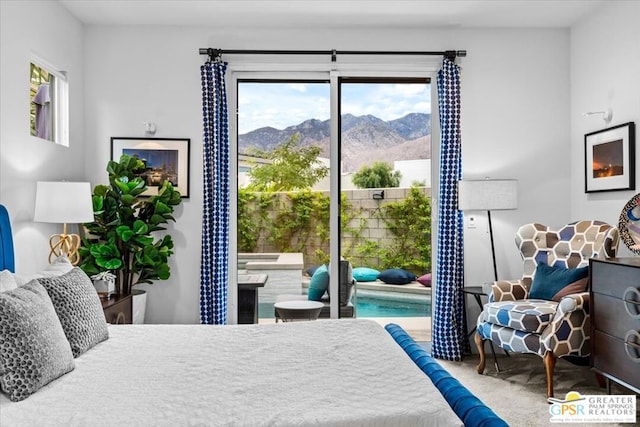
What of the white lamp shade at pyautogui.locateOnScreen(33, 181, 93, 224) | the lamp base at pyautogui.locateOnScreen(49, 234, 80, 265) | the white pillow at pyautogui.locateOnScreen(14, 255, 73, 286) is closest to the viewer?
the white pillow at pyautogui.locateOnScreen(14, 255, 73, 286)

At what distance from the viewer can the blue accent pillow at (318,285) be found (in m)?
4.74

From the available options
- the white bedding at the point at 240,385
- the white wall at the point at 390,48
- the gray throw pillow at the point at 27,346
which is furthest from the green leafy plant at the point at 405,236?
the gray throw pillow at the point at 27,346

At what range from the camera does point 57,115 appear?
4242mm

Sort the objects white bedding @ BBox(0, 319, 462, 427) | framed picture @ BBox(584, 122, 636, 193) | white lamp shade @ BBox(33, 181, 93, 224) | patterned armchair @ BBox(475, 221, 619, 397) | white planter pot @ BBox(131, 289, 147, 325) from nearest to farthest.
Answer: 1. white bedding @ BBox(0, 319, 462, 427)
2. white lamp shade @ BBox(33, 181, 93, 224)
3. patterned armchair @ BBox(475, 221, 619, 397)
4. framed picture @ BBox(584, 122, 636, 193)
5. white planter pot @ BBox(131, 289, 147, 325)

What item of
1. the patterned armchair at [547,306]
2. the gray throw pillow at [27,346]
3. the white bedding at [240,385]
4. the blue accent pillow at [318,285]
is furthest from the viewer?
the blue accent pillow at [318,285]

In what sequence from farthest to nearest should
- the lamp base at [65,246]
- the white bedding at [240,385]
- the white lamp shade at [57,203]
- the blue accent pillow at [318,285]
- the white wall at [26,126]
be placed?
1. the blue accent pillow at [318,285]
2. the lamp base at [65,246]
3. the white lamp shade at [57,203]
4. the white wall at [26,126]
5. the white bedding at [240,385]

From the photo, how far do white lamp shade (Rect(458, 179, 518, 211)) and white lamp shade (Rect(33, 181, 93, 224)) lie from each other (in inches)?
114

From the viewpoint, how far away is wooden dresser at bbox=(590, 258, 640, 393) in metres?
3.06

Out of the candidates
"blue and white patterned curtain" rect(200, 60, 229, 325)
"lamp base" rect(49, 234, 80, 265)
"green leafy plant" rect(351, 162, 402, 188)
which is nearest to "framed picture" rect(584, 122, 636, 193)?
"green leafy plant" rect(351, 162, 402, 188)

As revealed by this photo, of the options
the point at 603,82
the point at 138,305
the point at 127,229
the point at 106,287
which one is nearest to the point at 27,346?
the point at 127,229

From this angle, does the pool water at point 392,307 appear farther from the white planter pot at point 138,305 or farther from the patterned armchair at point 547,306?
the white planter pot at point 138,305

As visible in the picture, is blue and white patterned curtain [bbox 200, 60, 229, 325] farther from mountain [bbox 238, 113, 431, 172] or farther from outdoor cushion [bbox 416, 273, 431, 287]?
outdoor cushion [bbox 416, 273, 431, 287]

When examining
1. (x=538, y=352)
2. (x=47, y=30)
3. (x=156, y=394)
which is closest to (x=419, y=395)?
(x=156, y=394)

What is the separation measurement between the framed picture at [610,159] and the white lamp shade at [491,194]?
25.7 inches
